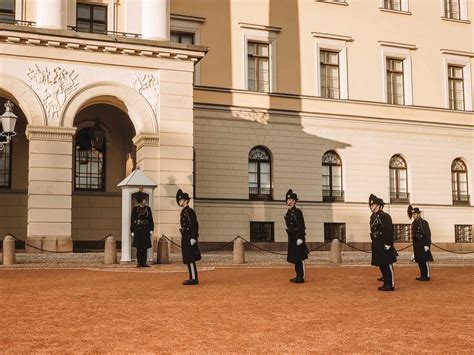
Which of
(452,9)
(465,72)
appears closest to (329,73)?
(465,72)

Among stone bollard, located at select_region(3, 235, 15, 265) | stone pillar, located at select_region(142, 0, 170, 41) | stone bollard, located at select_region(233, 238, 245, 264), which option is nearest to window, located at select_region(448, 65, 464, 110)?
stone pillar, located at select_region(142, 0, 170, 41)

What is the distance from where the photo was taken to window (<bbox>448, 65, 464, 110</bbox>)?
32688mm

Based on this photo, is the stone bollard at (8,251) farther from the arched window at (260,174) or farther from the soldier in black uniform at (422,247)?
the arched window at (260,174)

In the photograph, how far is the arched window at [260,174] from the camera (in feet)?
93.0

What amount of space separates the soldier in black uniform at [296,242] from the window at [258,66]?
52.5ft

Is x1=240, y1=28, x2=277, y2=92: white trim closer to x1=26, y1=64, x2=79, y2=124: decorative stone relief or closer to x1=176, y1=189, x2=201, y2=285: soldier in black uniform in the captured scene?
x1=26, y1=64, x2=79, y2=124: decorative stone relief

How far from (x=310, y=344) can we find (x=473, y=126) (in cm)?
2913

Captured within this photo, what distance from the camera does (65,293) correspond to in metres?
10.6

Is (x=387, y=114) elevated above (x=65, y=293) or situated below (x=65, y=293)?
above

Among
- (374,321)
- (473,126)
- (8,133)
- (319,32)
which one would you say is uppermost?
(319,32)

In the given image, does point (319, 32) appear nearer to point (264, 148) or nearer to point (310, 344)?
point (264, 148)

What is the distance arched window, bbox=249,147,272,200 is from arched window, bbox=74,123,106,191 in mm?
6735

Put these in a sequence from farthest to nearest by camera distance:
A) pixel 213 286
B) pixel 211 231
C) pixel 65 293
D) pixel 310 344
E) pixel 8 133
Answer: pixel 211 231, pixel 8 133, pixel 213 286, pixel 65 293, pixel 310 344

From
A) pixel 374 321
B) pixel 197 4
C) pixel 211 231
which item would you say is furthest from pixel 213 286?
pixel 197 4
